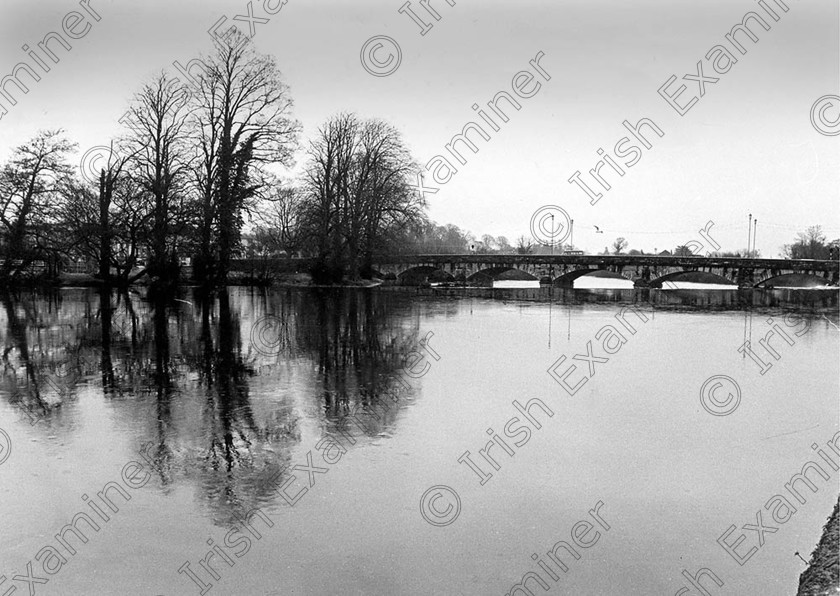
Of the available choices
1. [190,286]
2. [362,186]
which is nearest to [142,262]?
[190,286]

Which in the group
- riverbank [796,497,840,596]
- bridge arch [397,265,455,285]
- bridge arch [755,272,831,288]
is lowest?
bridge arch [397,265,455,285]

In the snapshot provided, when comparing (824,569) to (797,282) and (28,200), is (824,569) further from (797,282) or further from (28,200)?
(797,282)

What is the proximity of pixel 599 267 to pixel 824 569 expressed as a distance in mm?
→ 65761

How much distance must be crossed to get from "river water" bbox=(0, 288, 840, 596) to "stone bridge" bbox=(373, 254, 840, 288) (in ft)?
161

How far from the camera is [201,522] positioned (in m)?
6.73

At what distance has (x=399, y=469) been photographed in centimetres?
848

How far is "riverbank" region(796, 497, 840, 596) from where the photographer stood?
5762mm

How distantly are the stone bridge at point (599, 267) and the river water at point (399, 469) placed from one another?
4921 cm

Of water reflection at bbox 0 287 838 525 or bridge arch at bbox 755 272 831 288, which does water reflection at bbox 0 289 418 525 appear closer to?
water reflection at bbox 0 287 838 525

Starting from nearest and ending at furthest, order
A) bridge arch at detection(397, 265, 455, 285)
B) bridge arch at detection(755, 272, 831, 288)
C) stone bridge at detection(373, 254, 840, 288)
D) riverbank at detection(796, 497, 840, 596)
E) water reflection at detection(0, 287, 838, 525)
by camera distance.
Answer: riverbank at detection(796, 497, 840, 596), water reflection at detection(0, 287, 838, 525), stone bridge at detection(373, 254, 840, 288), bridge arch at detection(397, 265, 455, 285), bridge arch at detection(755, 272, 831, 288)

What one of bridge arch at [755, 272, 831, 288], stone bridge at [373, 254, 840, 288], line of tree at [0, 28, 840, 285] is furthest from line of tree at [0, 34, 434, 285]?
bridge arch at [755, 272, 831, 288]

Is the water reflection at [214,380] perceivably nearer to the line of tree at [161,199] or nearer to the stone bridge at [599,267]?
the line of tree at [161,199]

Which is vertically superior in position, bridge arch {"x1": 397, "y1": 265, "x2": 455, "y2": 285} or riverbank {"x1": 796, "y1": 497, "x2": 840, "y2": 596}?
riverbank {"x1": 796, "y1": 497, "x2": 840, "y2": 596}

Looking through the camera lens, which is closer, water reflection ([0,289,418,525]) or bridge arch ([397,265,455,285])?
water reflection ([0,289,418,525])
